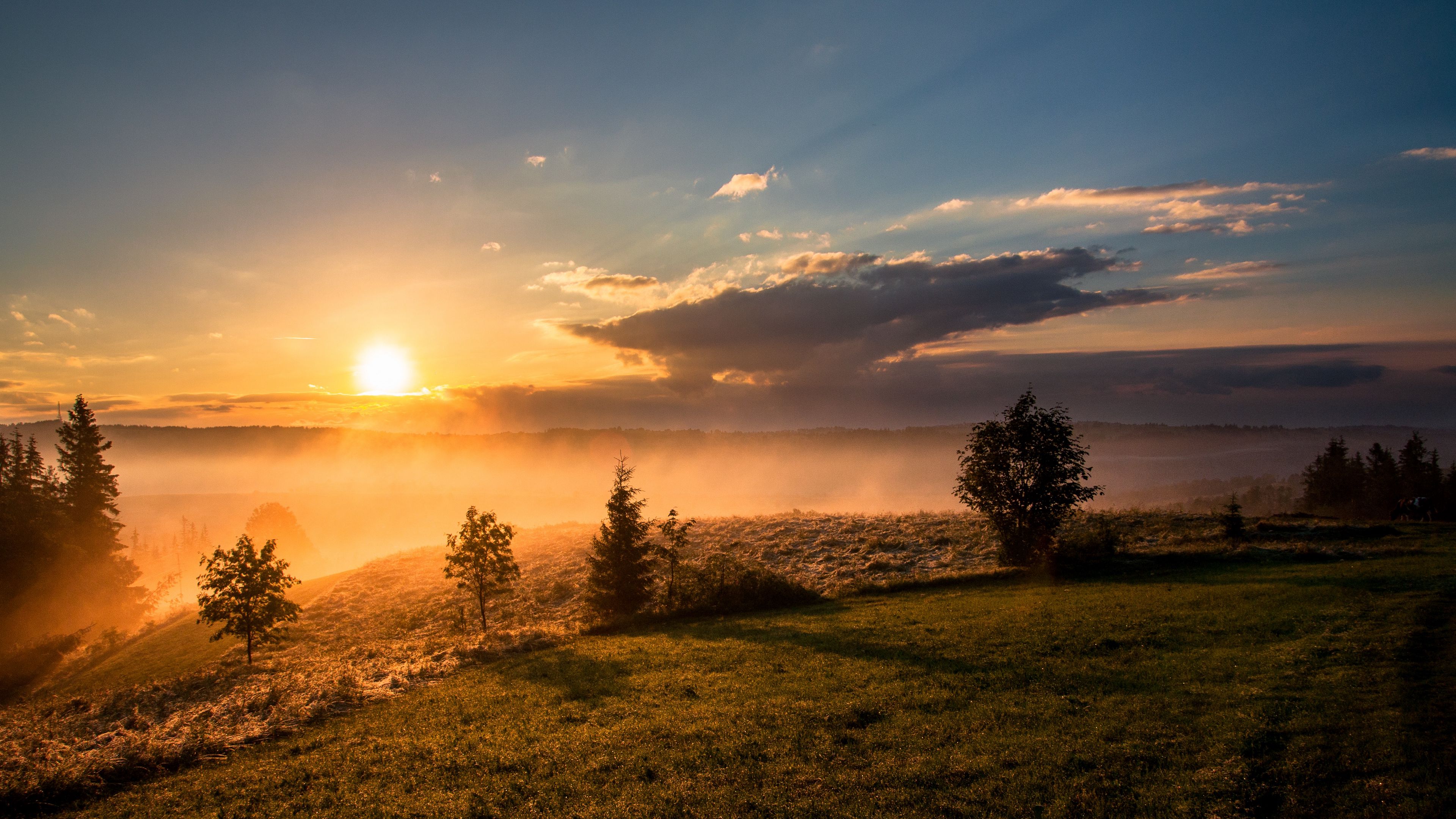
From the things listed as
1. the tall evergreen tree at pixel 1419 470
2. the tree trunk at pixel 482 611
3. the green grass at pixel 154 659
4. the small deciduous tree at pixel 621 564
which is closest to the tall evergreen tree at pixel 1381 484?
the tall evergreen tree at pixel 1419 470

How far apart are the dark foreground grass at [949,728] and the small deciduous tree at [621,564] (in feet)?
31.0

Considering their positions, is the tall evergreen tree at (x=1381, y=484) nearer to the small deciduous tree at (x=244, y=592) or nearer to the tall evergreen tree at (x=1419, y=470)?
A: the tall evergreen tree at (x=1419, y=470)

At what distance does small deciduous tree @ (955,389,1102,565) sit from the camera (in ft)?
126

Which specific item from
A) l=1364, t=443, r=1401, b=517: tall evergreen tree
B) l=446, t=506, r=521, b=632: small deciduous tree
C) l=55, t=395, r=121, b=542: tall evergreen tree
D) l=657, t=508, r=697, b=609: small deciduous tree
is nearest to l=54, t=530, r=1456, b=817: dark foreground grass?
l=657, t=508, r=697, b=609: small deciduous tree

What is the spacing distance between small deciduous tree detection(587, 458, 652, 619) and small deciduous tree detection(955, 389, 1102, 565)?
71.2ft

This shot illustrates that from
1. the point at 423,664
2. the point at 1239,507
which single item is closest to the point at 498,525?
the point at 423,664

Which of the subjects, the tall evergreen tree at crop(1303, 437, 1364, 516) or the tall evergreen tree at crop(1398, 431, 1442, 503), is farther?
the tall evergreen tree at crop(1303, 437, 1364, 516)

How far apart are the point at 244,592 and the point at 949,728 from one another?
3947cm

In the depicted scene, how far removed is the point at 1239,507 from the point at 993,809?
44.7 meters

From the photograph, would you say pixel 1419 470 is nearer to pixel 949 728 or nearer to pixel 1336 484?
pixel 1336 484

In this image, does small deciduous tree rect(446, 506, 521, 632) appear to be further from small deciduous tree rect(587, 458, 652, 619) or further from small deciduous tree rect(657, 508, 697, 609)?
small deciduous tree rect(657, 508, 697, 609)

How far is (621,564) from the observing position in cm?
3656

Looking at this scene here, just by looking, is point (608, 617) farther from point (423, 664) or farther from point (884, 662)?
point (884, 662)

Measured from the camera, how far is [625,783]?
1384 centimetres
